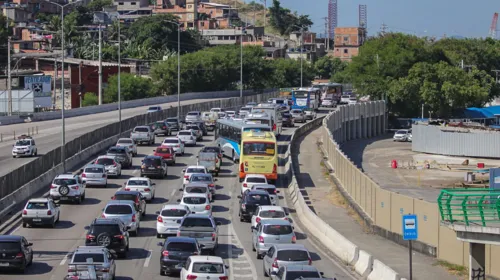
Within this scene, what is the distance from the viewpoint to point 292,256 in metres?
29.9

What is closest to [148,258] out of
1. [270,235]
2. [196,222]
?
[196,222]

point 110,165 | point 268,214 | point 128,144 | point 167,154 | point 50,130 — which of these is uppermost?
point 128,144

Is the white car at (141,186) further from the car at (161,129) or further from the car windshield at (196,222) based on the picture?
the car at (161,129)

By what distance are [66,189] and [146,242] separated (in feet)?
33.2

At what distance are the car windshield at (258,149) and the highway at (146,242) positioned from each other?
7.02 ft

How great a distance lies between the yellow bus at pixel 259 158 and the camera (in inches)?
2165

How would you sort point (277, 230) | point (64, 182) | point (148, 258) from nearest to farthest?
point (148, 258), point (277, 230), point (64, 182)

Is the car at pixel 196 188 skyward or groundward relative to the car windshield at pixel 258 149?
groundward

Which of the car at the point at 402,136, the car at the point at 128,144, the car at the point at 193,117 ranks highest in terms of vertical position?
the car at the point at 193,117

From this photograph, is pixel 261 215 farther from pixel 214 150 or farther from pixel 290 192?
pixel 214 150

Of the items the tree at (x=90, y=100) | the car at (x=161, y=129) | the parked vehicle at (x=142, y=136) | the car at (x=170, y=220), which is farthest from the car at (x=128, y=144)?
the tree at (x=90, y=100)

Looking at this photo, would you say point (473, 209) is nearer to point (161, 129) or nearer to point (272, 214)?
point (272, 214)

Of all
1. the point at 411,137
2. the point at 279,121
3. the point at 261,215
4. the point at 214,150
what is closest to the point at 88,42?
the point at 411,137

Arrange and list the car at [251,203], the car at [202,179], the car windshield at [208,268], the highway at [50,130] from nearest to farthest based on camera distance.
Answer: the car windshield at [208,268], the car at [251,203], the car at [202,179], the highway at [50,130]
